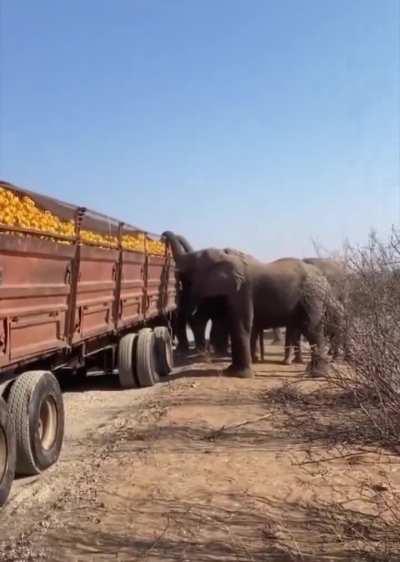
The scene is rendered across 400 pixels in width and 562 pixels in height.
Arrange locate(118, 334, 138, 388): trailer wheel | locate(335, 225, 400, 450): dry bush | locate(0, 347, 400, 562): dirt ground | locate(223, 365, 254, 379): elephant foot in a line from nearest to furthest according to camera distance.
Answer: locate(335, 225, 400, 450): dry bush < locate(0, 347, 400, 562): dirt ground < locate(118, 334, 138, 388): trailer wheel < locate(223, 365, 254, 379): elephant foot

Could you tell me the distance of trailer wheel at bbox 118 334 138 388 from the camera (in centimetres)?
1103

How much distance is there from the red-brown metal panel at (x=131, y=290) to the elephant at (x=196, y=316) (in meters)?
2.83

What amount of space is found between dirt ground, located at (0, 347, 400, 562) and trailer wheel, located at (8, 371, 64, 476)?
0.16 metres

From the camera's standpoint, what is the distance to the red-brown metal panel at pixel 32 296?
18.0 ft

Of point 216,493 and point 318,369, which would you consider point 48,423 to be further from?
A: point 318,369

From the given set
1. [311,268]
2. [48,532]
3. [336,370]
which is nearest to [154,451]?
[48,532]

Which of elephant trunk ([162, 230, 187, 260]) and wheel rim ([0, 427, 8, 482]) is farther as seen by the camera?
elephant trunk ([162, 230, 187, 260])

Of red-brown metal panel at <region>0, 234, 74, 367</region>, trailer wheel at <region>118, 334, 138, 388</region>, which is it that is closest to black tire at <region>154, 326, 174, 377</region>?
trailer wheel at <region>118, 334, 138, 388</region>

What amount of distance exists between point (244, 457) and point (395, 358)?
10.9 ft

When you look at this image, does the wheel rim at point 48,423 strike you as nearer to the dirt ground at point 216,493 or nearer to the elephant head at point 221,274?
the dirt ground at point 216,493

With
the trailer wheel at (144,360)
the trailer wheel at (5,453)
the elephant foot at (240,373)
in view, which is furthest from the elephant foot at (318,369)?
the elephant foot at (240,373)

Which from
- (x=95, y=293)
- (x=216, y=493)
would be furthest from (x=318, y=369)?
(x=95, y=293)

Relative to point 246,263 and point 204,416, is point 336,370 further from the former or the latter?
point 246,263

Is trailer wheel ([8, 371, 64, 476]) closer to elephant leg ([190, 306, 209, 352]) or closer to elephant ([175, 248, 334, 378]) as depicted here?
elephant ([175, 248, 334, 378])
